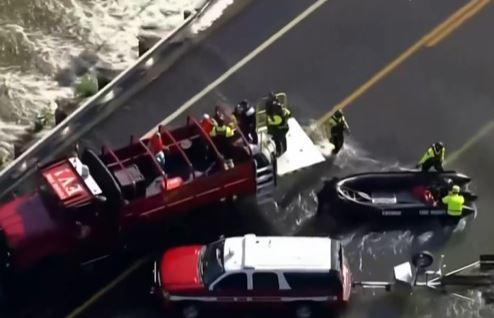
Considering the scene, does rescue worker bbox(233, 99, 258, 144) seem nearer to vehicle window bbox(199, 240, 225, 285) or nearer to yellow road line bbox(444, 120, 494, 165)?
vehicle window bbox(199, 240, 225, 285)

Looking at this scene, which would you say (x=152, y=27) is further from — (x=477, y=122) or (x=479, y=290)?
(x=479, y=290)

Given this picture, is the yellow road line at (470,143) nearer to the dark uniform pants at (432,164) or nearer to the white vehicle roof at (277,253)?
the dark uniform pants at (432,164)

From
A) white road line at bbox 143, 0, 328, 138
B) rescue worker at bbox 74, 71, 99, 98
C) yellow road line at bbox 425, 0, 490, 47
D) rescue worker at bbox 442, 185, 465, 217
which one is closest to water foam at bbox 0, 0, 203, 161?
rescue worker at bbox 74, 71, 99, 98

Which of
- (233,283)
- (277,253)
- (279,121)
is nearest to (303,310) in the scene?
(277,253)

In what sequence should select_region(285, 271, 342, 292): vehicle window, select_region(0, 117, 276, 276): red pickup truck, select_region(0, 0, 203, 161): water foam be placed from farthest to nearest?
select_region(0, 0, 203, 161): water foam → select_region(0, 117, 276, 276): red pickup truck → select_region(285, 271, 342, 292): vehicle window

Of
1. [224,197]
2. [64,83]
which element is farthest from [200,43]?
[224,197]

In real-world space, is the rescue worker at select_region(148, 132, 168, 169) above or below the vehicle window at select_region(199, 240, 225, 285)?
above

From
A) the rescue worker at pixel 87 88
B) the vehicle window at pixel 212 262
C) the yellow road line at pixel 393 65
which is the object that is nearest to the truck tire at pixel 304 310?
the vehicle window at pixel 212 262
